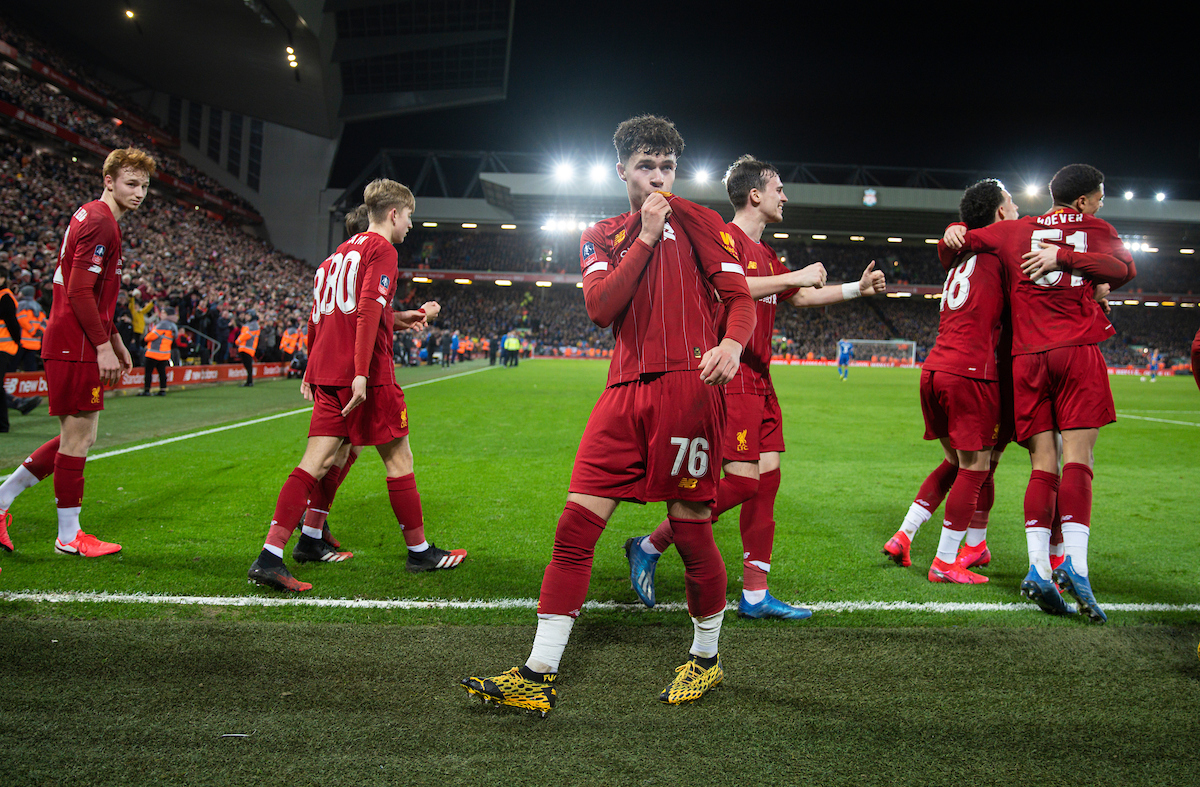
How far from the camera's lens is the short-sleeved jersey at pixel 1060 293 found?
3561 mm

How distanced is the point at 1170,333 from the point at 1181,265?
7.05m

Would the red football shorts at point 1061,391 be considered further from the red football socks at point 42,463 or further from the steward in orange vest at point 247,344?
the steward in orange vest at point 247,344

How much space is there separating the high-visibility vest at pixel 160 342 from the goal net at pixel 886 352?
135 feet

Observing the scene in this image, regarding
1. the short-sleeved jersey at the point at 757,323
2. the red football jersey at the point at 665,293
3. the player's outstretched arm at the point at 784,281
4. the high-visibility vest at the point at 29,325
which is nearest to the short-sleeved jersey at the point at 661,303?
the red football jersey at the point at 665,293

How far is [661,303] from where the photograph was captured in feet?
7.93

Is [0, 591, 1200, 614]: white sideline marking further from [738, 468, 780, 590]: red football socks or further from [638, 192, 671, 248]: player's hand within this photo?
[638, 192, 671, 248]: player's hand

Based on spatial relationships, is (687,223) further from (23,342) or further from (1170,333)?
(1170,333)

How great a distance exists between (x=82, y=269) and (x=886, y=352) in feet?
159

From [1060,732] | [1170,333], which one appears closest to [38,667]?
[1060,732]

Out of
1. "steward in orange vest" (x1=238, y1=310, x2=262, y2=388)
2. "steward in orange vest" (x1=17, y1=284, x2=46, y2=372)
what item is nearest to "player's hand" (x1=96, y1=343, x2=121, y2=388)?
"steward in orange vest" (x1=17, y1=284, x2=46, y2=372)

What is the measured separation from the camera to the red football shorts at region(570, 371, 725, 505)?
232cm

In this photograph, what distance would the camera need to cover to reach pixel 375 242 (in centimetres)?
371

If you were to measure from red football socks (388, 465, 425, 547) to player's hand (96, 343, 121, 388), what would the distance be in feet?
5.52

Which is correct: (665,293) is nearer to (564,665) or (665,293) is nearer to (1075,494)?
(564,665)
